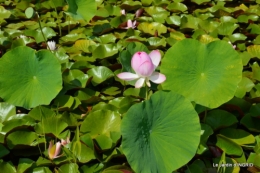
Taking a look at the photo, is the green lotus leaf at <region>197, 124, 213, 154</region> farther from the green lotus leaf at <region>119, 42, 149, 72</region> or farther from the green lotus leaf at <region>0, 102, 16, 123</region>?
the green lotus leaf at <region>0, 102, 16, 123</region>

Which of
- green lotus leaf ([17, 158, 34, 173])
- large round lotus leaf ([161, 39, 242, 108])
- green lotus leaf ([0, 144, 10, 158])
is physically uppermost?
large round lotus leaf ([161, 39, 242, 108])

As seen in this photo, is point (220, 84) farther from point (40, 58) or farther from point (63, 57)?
point (63, 57)

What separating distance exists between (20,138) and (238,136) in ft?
2.80

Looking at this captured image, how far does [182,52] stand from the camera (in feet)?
4.99

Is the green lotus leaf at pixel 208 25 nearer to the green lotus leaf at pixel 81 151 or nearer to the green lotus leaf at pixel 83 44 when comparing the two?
the green lotus leaf at pixel 83 44

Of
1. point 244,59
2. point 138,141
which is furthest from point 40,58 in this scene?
point 244,59

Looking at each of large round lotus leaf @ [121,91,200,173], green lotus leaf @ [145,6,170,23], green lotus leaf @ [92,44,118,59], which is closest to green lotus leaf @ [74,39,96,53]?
A: green lotus leaf @ [92,44,118,59]

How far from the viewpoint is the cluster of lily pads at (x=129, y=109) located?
49.5 inches

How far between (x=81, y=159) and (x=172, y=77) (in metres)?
0.45

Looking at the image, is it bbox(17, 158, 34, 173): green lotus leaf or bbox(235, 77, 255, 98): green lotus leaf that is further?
bbox(235, 77, 255, 98): green lotus leaf

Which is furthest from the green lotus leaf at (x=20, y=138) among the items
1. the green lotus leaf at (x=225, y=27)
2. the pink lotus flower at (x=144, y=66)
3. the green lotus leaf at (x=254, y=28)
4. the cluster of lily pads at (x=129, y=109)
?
the green lotus leaf at (x=254, y=28)

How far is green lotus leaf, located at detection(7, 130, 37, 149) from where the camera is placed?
1515 mm

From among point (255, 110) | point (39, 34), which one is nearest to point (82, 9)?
point (39, 34)

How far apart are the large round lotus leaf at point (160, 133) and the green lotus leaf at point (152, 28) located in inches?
46.9
